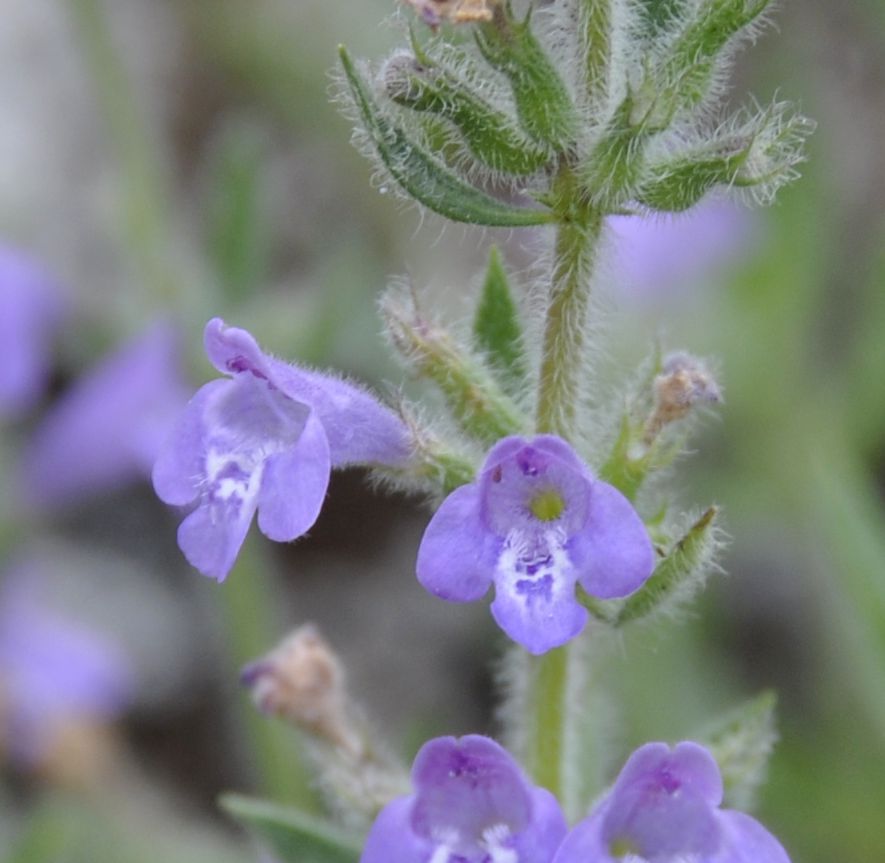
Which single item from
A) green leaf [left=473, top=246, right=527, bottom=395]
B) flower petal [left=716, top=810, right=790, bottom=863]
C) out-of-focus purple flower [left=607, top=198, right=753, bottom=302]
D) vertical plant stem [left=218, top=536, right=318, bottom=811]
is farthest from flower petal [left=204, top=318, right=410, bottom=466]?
out-of-focus purple flower [left=607, top=198, right=753, bottom=302]

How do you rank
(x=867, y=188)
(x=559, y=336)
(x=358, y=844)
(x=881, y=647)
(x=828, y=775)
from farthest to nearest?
(x=867, y=188) → (x=828, y=775) → (x=881, y=647) → (x=358, y=844) → (x=559, y=336)

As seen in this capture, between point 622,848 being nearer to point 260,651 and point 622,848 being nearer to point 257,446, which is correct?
point 257,446

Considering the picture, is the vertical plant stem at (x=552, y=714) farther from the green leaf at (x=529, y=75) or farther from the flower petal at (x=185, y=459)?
the green leaf at (x=529, y=75)

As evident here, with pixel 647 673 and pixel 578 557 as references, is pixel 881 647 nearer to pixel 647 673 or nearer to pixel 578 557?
pixel 647 673

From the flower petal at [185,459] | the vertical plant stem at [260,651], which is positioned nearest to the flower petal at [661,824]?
the flower petal at [185,459]

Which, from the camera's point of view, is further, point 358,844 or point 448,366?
point 358,844

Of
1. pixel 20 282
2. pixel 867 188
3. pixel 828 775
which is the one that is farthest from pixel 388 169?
pixel 867 188
